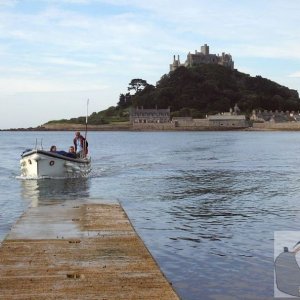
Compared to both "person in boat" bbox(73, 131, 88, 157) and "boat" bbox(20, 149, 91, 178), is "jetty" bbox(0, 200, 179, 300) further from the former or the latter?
"person in boat" bbox(73, 131, 88, 157)

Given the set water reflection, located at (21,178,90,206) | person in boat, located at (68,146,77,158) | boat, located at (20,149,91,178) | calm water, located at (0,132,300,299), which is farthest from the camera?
person in boat, located at (68,146,77,158)

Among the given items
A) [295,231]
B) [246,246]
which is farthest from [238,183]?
[246,246]

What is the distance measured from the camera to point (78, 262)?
11.3 meters

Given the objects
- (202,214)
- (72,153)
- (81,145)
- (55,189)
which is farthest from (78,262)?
(81,145)

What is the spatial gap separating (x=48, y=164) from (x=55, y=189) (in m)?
5.14

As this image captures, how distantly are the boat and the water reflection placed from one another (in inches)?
29.4

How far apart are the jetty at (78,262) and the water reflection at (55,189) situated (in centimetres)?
986

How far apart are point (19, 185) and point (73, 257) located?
21.8 metres

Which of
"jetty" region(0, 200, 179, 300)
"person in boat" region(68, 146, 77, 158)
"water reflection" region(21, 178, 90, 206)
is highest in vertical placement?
"person in boat" region(68, 146, 77, 158)

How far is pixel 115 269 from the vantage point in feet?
35.6

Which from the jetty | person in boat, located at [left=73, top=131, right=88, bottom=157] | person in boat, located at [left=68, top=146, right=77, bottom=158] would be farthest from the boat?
the jetty

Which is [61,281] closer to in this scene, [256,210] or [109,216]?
[109,216]

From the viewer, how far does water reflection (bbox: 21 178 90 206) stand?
26766 millimetres

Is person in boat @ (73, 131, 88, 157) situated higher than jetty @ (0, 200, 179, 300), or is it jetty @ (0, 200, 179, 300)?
person in boat @ (73, 131, 88, 157)
